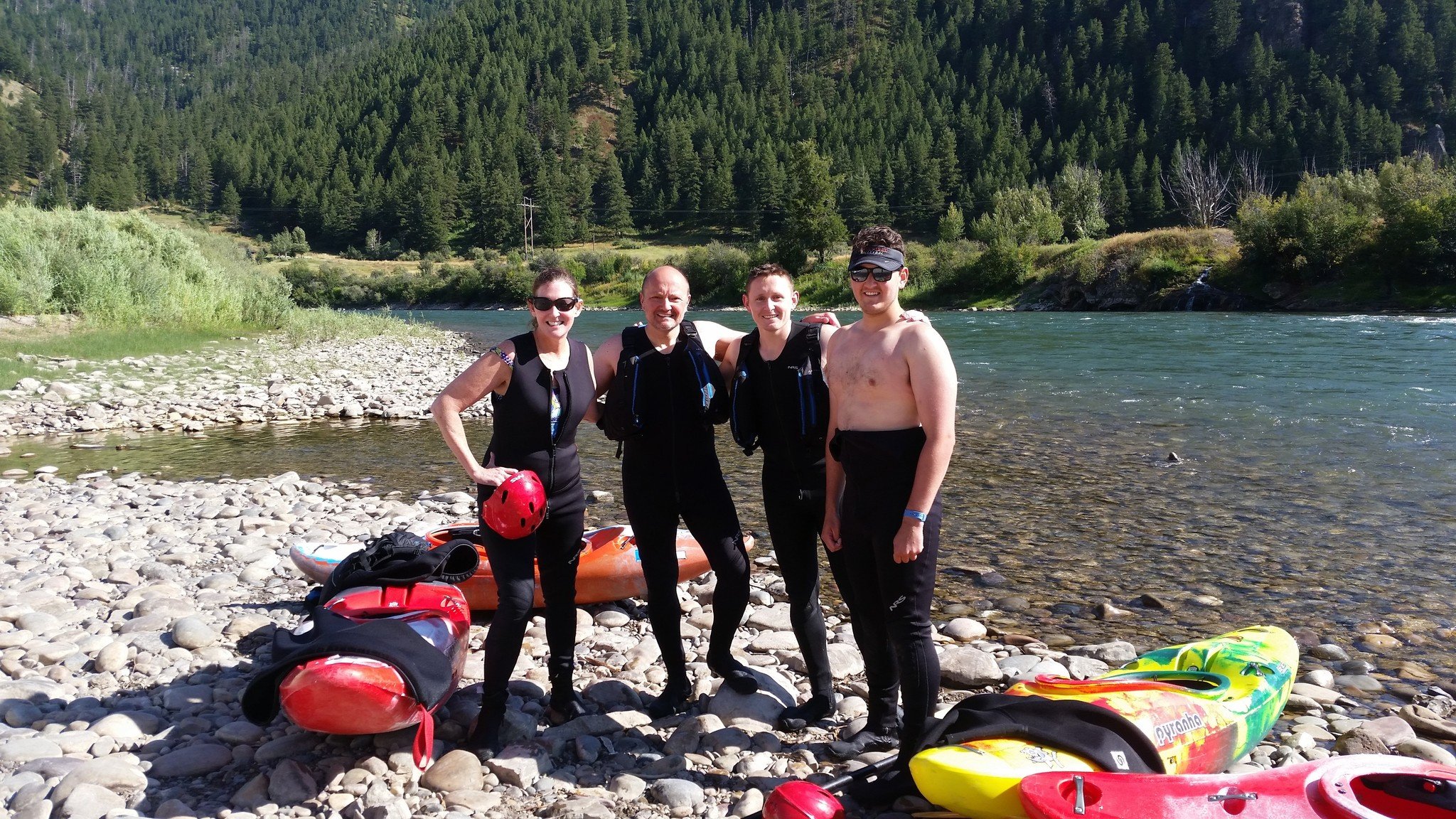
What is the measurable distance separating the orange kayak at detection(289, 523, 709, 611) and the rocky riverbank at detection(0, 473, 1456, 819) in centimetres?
15

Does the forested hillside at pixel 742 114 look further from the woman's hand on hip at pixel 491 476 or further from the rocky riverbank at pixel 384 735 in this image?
the woman's hand on hip at pixel 491 476

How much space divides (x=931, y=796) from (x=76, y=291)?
25.6 m

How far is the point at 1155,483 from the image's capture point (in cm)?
1065

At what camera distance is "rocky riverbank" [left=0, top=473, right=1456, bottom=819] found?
143 inches

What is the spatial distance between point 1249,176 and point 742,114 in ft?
240

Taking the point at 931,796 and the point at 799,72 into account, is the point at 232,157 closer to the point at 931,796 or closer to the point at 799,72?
the point at 799,72

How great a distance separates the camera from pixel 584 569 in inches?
246

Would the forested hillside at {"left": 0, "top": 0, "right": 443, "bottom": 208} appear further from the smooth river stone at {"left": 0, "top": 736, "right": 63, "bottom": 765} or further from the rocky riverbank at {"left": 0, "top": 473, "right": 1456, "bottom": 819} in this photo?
the smooth river stone at {"left": 0, "top": 736, "right": 63, "bottom": 765}

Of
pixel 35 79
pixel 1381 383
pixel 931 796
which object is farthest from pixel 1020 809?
pixel 35 79

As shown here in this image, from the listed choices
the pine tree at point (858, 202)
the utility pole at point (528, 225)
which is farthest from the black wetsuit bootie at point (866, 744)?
the utility pole at point (528, 225)

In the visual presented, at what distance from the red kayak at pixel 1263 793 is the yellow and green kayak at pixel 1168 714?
13cm

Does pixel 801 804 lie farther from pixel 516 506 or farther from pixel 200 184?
pixel 200 184

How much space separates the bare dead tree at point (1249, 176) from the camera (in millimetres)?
101500

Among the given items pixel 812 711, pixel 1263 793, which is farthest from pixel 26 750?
pixel 1263 793
